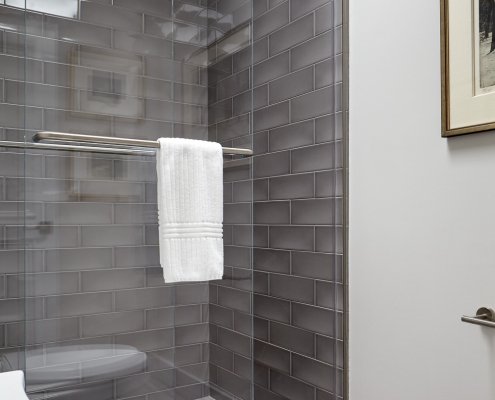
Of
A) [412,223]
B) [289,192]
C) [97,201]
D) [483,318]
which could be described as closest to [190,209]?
[97,201]

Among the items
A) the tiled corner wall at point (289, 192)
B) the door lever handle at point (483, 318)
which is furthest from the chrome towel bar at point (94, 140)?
the door lever handle at point (483, 318)

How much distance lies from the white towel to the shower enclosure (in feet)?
0.13

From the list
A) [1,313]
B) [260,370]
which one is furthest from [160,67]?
[260,370]

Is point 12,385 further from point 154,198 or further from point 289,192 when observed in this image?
point 289,192

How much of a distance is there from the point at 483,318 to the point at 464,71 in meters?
0.66

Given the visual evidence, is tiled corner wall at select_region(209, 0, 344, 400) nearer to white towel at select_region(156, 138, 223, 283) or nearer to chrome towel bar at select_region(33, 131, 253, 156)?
white towel at select_region(156, 138, 223, 283)

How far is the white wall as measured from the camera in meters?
1.30

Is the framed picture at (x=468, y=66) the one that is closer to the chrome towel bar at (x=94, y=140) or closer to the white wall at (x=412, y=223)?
the white wall at (x=412, y=223)

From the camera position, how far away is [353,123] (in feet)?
5.58

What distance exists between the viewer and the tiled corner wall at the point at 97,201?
1.33 m

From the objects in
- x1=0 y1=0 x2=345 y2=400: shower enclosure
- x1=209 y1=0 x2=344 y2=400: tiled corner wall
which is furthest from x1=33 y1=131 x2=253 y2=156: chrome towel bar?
x1=209 y1=0 x2=344 y2=400: tiled corner wall

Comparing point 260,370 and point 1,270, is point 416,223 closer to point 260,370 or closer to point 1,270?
point 260,370

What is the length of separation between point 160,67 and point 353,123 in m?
0.69

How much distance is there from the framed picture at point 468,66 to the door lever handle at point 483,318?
0.48 m
